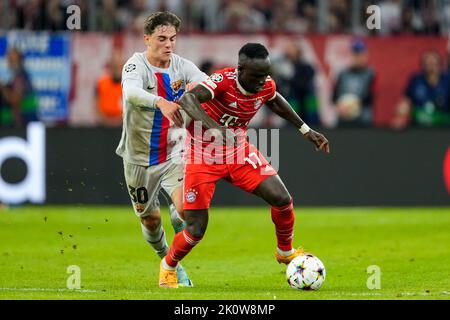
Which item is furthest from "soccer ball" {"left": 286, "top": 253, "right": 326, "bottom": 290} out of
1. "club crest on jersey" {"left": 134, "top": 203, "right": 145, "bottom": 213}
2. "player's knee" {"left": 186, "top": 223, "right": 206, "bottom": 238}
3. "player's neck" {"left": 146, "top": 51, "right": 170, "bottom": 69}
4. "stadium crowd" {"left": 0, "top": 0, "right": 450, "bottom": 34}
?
"stadium crowd" {"left": 0, "top": 0, "right": 450, "bottom": 34}

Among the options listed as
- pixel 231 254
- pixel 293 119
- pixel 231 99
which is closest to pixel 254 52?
pixel 231 99

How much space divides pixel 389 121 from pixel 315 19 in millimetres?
2468

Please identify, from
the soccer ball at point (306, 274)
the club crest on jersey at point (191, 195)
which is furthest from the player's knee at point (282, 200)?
the club crest on jersey at point (191, 195)

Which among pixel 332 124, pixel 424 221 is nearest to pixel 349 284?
pixel 424 221

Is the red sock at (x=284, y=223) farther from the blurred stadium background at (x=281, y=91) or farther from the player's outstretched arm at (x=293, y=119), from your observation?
the blurred stadium background at (x=281, y=91)

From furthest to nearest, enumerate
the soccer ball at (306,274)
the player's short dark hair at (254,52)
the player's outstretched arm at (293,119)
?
the player's outstretched arm at (293,119) < the soccer ball at (306,274) < the player's short dark hair at (254,52)

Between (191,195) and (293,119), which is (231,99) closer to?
(293,119)

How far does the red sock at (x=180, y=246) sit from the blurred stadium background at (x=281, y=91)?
843 centimetres

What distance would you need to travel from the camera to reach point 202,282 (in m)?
11.8

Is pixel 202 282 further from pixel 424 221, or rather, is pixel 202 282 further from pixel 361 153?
pixel 361 153

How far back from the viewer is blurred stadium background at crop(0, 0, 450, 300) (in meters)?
19.8

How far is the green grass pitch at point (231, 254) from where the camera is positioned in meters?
10.8

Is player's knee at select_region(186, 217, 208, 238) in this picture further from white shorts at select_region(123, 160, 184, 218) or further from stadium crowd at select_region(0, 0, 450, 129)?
stadium crowd at select_region(0, 0, 450, 129)

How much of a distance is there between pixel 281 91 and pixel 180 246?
10.1 m
